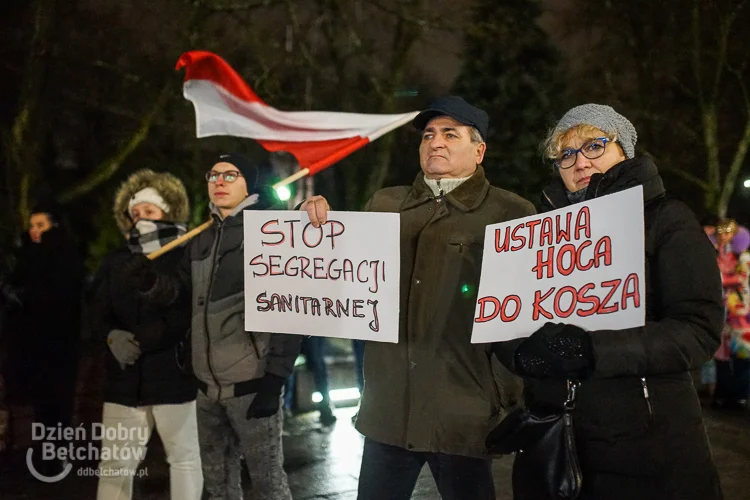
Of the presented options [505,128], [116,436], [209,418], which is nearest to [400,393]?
[209,418]

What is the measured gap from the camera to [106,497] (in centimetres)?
380

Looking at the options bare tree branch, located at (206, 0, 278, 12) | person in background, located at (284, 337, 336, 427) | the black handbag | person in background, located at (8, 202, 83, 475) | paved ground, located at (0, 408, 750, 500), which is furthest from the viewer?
bare tree branch, located at (206, 0, 278, 12)

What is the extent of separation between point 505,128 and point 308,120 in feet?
56.3

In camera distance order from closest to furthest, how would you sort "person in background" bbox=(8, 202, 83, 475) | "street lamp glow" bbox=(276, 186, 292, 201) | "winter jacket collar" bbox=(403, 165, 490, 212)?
"winter jacket collar" bbox=(403, 165, 490, 212) → "street lamp glow" bbox=(276, 186, 292, 201) → "person in background" bbox=(8, 202, 83, 475)

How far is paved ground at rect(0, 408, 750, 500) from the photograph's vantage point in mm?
4691

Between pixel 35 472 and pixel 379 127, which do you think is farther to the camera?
pixel 35 472

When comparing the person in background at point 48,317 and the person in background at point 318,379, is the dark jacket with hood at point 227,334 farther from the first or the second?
the person in background at point 318,379

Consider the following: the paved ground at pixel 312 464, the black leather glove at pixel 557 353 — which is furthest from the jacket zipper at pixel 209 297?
the black leather glove at pixel 557 353

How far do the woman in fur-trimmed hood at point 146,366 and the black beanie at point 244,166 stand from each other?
1.68ft

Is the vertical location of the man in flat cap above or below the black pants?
above

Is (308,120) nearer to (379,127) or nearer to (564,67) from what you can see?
(379,127)

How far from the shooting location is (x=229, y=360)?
3.36 metres

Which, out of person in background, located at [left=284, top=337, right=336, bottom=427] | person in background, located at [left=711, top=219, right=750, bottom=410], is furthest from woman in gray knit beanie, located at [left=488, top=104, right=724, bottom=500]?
person in background, located at [left=711, top=219, right=750, bottom=410]

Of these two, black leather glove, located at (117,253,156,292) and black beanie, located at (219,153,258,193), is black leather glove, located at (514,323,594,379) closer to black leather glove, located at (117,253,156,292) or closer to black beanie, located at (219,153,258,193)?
black beanie, located at (219,153,258,193)
